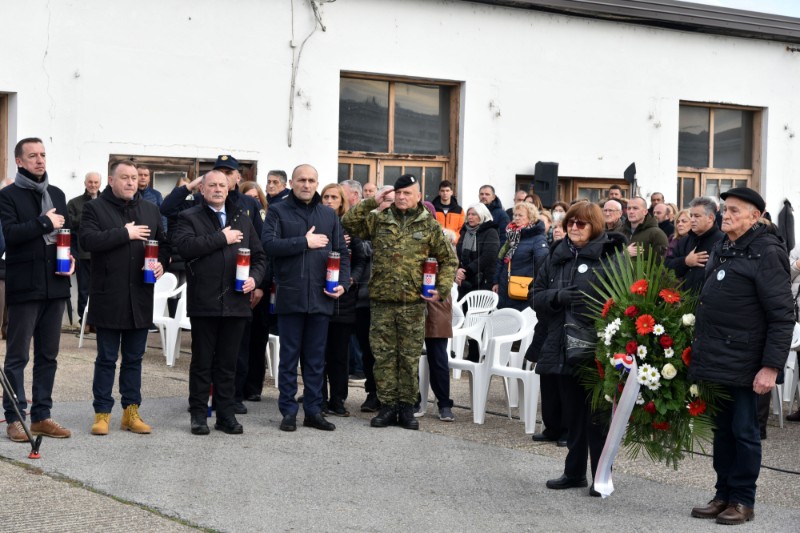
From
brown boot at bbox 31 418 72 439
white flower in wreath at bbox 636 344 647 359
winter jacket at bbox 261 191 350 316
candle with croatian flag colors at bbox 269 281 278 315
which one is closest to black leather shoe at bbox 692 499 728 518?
white flower in wreath at bbox 636 344 647 359

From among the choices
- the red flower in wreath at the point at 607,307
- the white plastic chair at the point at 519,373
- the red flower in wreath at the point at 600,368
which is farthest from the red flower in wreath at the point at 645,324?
the white plastic chair at the point at 519,373

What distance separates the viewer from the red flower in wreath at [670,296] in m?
7.02

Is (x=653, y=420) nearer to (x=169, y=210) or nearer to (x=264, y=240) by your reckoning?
(x=264, y=240)

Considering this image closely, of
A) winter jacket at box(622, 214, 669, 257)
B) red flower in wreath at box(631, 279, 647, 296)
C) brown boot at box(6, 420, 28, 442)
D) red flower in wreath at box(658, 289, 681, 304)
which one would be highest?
winter jacket at box(622, 214, 669, 257)

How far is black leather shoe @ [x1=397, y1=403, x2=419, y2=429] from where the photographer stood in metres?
9.50

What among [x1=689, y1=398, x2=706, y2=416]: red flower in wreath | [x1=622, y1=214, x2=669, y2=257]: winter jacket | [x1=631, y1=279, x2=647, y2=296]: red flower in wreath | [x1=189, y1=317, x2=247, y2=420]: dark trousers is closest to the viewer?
[x1=689, y1=398, x2=706, y2=416]: red flower in wreath

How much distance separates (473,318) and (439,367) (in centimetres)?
191

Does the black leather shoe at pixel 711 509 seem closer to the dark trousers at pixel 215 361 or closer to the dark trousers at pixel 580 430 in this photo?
the dark trousers at pixel 580 430

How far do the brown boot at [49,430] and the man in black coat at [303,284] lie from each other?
65.1 inches

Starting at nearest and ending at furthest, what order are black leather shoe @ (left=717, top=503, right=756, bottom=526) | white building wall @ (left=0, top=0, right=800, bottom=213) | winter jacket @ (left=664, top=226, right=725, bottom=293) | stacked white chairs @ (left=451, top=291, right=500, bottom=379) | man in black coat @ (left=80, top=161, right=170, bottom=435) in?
black leather shoe @ (left=717, top=503, right=756, bottom=526) → man in black coat @ (left=80, top=161, right=170, bottom=435) → winter jacket @ (left=664, top=226, right=725, bottom=293) → stacked white chairs @ (left=451, top=291, right=500, bottom=379) → white building wall @ (left=0, top=0, right=800, bottom=213)

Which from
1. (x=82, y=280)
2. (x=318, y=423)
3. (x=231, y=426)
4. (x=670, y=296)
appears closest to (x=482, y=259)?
(x=82, y=280)

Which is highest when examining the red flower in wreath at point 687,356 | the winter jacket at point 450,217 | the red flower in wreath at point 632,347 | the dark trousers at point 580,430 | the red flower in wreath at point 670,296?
the winter jacket at point 450,217

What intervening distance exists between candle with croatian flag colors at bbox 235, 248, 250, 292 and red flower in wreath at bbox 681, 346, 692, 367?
3.38 m

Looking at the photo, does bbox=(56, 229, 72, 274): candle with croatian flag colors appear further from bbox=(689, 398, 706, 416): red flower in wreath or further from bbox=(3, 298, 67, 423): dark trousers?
bbox=(689, 398, 706, 416): red flower in wreath
